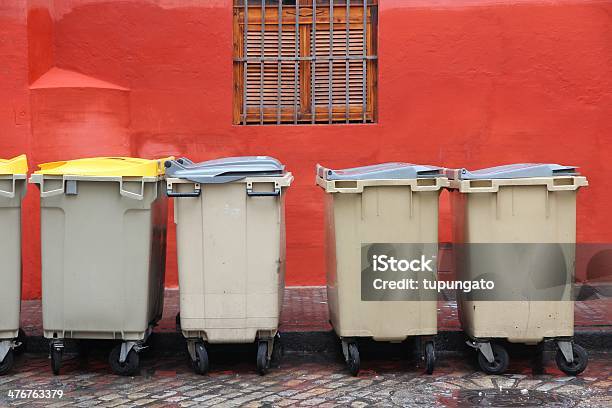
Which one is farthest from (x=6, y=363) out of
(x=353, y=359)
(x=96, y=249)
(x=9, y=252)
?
(x=353, y=359)

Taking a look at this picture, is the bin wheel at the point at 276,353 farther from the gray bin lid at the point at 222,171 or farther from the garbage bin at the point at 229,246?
the gray bin lid at the point at 222,171

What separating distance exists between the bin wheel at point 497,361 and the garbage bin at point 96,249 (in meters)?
2.51

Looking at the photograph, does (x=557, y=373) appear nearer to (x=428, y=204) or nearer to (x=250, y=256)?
(x=428, y=204)

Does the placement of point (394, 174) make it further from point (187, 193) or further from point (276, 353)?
point (276, 353)

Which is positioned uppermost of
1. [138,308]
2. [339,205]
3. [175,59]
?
[175,59]

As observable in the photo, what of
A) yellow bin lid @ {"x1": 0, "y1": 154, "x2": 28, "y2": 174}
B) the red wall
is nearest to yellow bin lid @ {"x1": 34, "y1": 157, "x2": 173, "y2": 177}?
yellow bin lid @ {"x1": 0, "y1": 154, "x2": 28, "y2": 174}

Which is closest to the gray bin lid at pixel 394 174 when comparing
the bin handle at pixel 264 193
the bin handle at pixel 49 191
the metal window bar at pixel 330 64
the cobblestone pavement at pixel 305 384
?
the bin handle at pixel 264 193

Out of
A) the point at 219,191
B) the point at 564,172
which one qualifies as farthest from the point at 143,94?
the point at 564,172

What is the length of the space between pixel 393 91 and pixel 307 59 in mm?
957

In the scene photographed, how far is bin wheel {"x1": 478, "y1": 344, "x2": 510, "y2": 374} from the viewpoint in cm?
672

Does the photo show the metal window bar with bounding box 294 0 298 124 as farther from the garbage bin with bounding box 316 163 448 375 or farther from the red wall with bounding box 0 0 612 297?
the garbage bin with bounding box 316 163 448 375

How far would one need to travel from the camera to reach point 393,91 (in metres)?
9.38

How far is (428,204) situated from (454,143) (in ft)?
9.50

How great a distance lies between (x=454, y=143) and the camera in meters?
9.41
